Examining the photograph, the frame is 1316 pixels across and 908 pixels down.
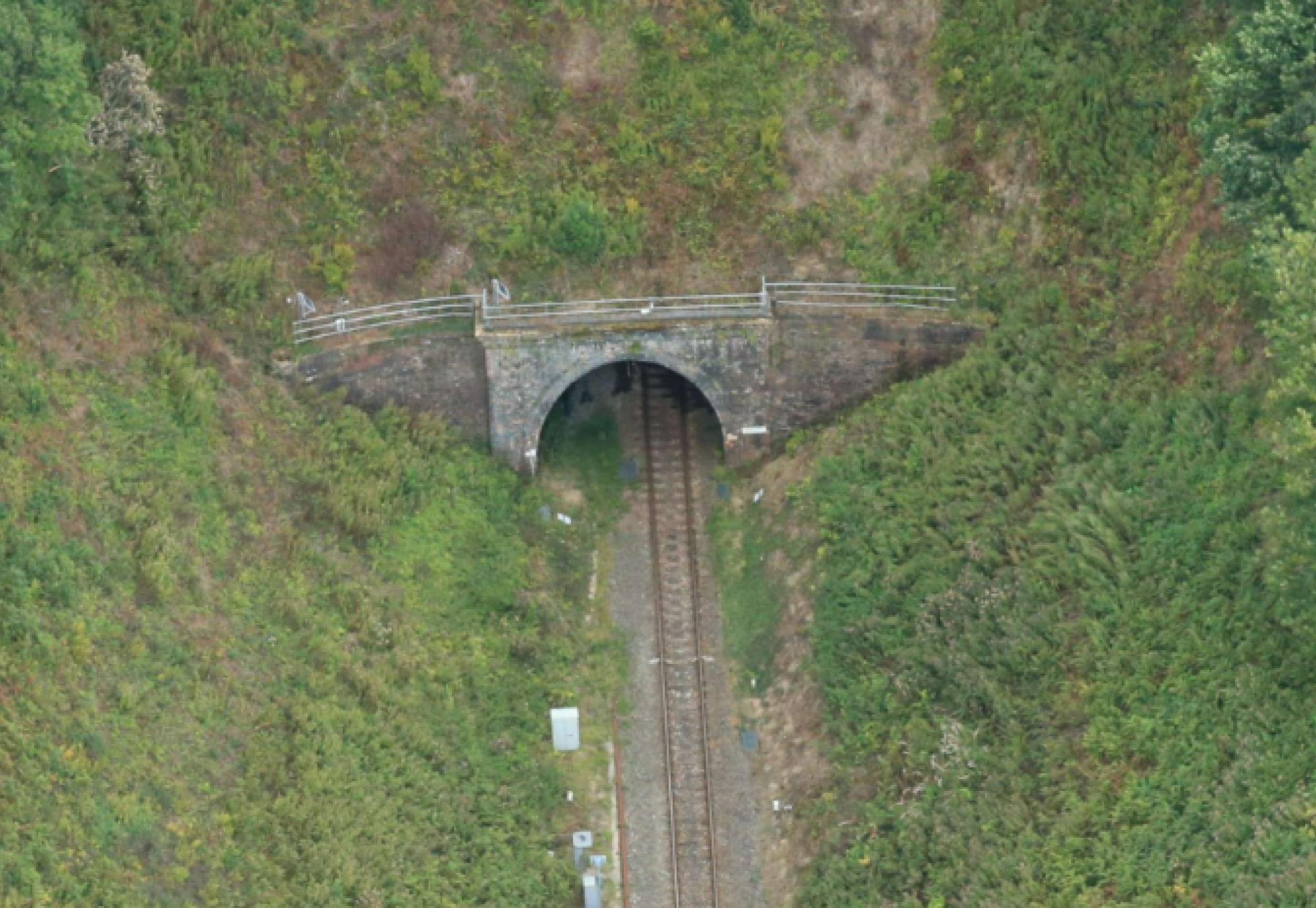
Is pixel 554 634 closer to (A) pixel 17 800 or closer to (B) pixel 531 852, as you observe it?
(B) pixel 531 852

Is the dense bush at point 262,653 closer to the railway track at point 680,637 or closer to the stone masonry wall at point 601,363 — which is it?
the stone masonry wall at point 601,363

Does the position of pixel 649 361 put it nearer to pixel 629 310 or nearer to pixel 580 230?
pixel 629 310

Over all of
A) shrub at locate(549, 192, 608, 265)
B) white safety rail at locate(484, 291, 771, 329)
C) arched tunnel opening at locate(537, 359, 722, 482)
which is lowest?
arched tunnel opening at locate(537, 359, 722, 482)

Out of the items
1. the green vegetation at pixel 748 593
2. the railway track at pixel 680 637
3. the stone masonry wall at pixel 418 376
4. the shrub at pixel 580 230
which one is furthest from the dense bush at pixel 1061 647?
the stone masonry wall at pixel 418 376

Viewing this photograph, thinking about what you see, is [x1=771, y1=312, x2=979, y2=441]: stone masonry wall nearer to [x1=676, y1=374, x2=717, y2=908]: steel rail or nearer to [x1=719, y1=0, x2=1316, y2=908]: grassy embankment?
[x1=719, y1=0, x2=1316, y2=908]: grassy embankment

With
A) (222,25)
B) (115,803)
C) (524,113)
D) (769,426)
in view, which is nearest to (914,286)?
(769,426)

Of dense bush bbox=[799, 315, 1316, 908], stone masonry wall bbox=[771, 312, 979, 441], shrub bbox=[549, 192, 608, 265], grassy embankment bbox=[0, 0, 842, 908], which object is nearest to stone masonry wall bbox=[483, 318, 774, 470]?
stone masonry wall bbox=[771, 312, 979, 441]
